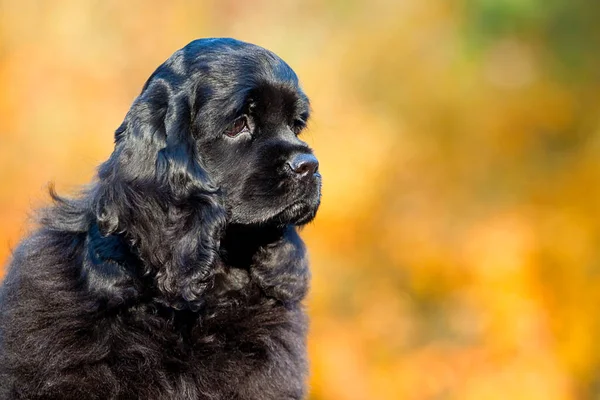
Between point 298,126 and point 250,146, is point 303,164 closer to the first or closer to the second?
point 250,146

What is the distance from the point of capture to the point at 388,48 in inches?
456

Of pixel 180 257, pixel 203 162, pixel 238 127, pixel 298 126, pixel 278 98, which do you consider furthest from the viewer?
pixel 298 126

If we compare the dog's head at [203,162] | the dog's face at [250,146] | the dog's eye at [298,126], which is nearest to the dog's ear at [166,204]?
the dog's head at [203,162]

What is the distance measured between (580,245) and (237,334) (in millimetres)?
7509

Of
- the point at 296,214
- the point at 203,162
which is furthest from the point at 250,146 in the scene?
the point at 296,214

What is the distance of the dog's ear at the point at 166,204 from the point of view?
4.30 metres

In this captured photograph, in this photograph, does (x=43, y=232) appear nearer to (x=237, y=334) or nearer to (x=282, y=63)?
(x=237, y=334)

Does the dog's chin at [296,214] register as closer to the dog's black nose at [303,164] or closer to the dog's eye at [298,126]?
the dog's black nose at [303,164]

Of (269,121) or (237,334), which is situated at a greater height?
(269,121)

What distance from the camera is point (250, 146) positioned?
4.62 meters

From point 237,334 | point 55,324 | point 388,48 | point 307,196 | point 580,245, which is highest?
point 388,48

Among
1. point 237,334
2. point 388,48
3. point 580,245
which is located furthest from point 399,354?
point 237,334

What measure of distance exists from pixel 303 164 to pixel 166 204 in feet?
2.64

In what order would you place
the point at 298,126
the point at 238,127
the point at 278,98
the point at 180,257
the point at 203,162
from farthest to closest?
the point at 298,126 → the point at 278,98 → the point at 238,127 → the point at 203,162 → the point at 180,257
